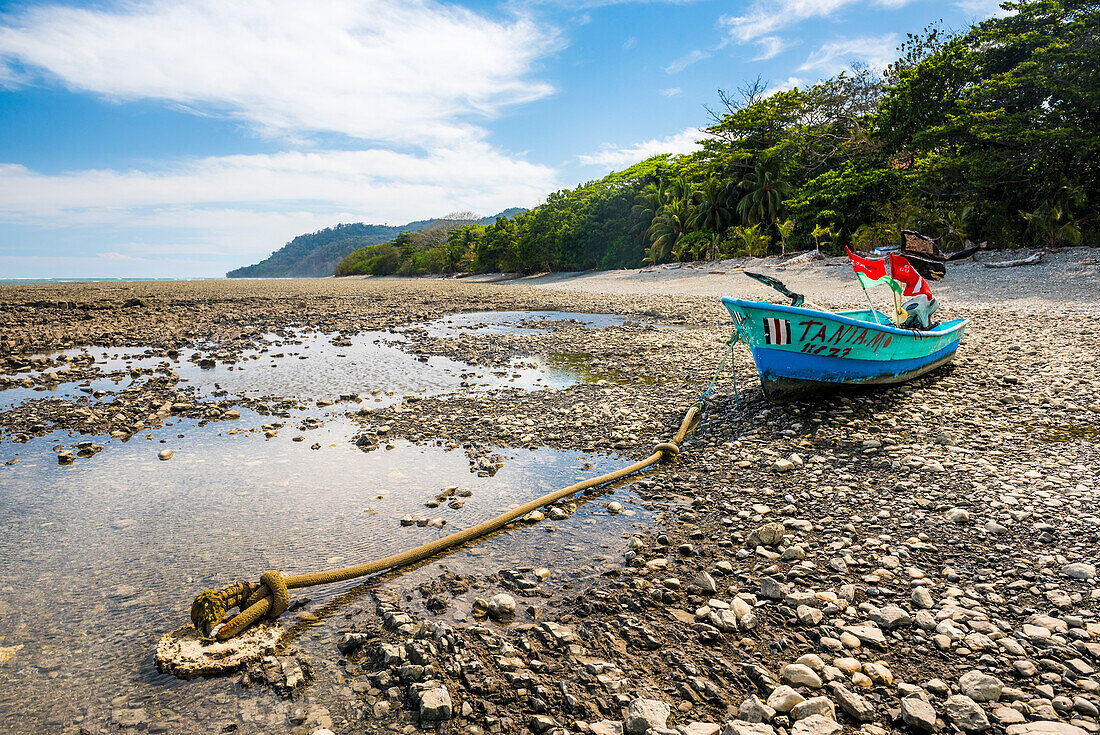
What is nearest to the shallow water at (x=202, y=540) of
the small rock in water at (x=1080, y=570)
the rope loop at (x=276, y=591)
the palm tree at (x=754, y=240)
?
the rope loop at (x=276, y=591)

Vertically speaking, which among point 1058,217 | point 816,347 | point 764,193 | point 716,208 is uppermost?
point 764,193

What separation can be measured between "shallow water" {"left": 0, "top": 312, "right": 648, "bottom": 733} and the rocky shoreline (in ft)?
0.82

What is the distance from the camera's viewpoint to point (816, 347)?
8.22 meters

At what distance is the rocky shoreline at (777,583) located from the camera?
3225 mm

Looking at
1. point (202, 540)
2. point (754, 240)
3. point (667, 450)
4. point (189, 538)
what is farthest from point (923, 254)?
point (754, 240)

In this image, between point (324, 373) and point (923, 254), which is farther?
point (324, 373)

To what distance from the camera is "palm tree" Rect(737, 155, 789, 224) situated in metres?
45.0

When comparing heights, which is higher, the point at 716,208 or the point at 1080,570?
the point at 716,208

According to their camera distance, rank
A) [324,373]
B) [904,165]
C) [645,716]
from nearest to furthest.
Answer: [645,716] < [324,373] < [904,165]

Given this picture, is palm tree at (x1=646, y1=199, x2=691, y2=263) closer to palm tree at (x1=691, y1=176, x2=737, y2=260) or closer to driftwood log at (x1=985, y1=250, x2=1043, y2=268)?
palm tree at (x1=691, y1=176, x2=737, y2=260)

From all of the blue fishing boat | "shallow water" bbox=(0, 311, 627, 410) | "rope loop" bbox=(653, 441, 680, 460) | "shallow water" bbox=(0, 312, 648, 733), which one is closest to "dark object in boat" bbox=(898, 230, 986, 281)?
the blue fishing boat

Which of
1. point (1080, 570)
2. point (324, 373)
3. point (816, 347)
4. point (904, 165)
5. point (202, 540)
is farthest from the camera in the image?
point (904, 165)

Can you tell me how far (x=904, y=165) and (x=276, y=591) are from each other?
42.8m

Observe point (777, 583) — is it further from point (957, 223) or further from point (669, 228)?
point (669, 228)
